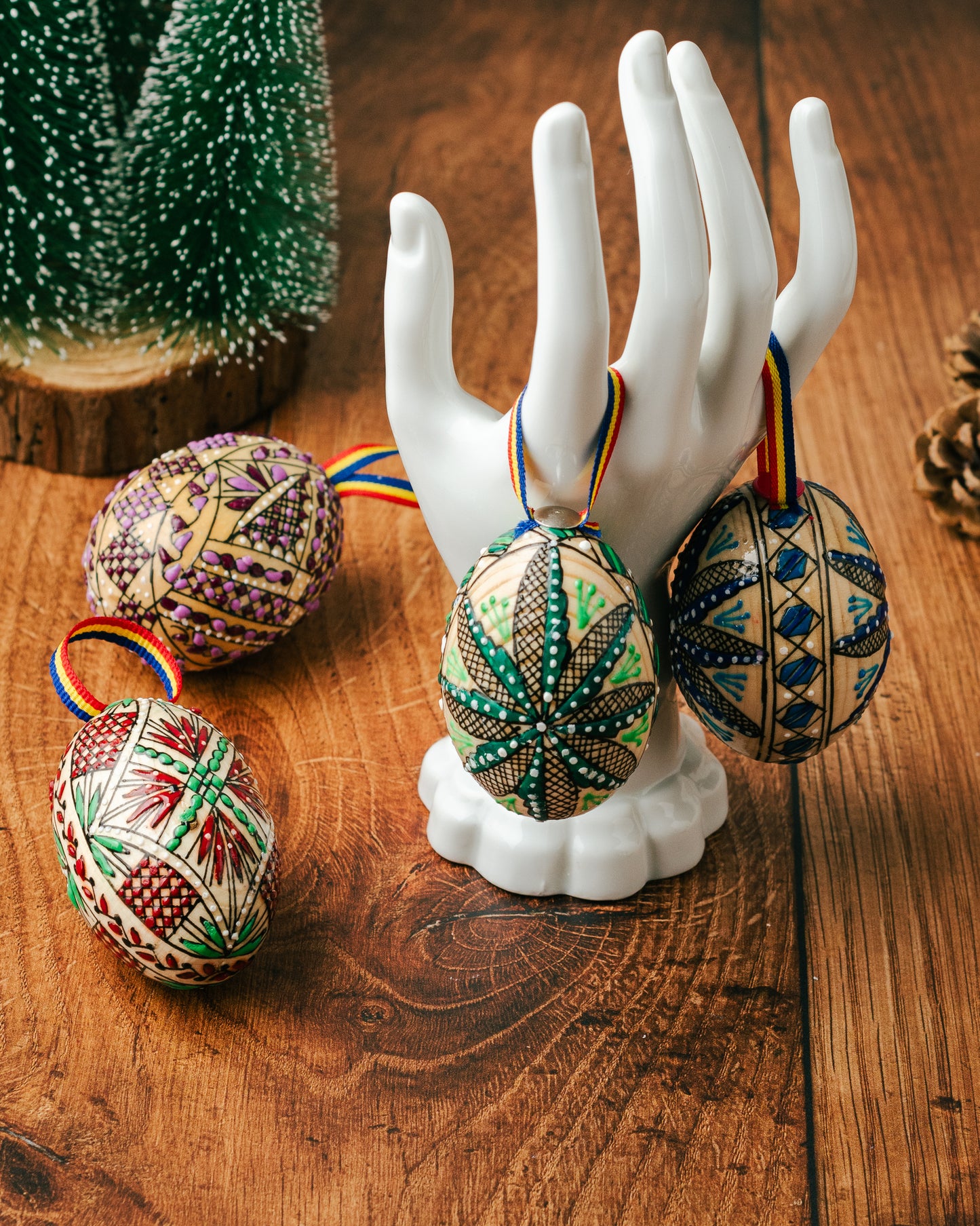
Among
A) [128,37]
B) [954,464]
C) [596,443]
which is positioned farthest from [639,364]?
[128,37]

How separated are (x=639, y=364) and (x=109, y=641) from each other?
34cm

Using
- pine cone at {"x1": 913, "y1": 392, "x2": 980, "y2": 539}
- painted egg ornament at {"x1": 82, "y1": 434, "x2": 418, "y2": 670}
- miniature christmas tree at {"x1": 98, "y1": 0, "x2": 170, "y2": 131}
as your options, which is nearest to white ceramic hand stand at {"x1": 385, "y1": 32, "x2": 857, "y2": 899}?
painted egg ornament at {"x1": 82, "y1": 434, "x2": 418, "y2": 670}

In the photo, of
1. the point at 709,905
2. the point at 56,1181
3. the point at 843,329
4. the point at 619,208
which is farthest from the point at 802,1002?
the point at 619,208

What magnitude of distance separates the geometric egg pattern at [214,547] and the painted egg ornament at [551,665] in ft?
0.62

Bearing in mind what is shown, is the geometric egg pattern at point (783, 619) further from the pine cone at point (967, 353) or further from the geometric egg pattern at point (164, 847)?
the pine cone at point (967, 353)

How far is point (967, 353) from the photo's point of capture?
2.97ft

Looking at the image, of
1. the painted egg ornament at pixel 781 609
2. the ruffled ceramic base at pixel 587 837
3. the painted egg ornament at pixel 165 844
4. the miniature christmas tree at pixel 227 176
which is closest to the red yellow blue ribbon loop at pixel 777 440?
the painted egg ornament at pixel 781 609

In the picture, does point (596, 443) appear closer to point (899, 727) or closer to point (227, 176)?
point (899, 727)

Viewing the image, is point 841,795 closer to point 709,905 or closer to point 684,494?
point 709,905

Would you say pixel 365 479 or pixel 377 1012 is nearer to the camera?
pixel 377 1012

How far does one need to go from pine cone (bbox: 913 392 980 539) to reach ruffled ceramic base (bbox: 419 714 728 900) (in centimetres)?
30

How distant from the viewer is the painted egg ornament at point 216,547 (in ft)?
2.27

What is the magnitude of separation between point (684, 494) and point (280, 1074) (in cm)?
32

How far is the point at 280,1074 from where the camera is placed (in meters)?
0.57
